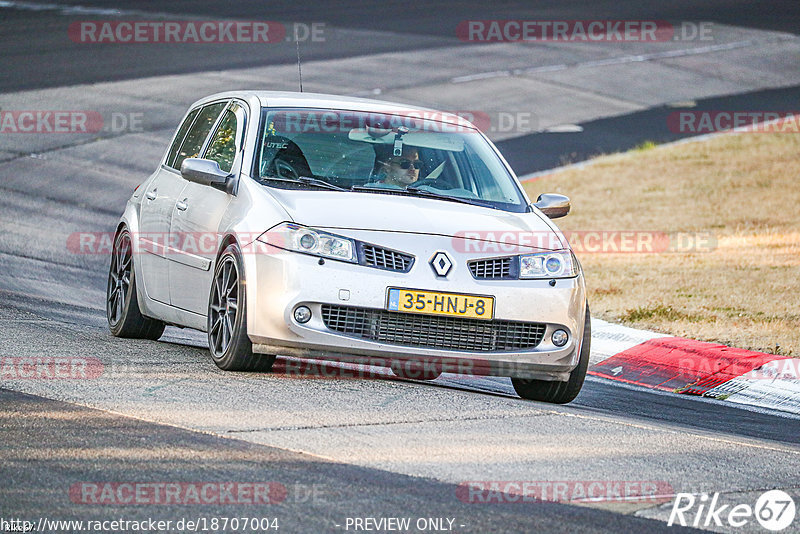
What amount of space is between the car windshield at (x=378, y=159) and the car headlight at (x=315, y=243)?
646mm

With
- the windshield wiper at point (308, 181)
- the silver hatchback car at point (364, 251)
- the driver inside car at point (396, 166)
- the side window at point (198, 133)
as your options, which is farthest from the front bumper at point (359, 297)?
the side window at point (198, 133)

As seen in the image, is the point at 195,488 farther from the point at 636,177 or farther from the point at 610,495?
the point at 636,177

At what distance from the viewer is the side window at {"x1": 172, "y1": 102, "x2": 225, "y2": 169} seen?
9.38 metres

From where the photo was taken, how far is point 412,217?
25.5 feet

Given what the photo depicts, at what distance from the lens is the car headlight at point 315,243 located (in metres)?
7.48

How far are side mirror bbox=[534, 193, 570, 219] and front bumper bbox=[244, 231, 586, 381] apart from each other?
110cm

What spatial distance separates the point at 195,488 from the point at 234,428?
98cm

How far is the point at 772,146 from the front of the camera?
23891 millimetres

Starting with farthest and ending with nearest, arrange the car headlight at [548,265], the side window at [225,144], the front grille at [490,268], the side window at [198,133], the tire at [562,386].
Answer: the side window at [198,133]
the side window at [225,144]
the tire at [562,386]
the car headlight at [548,265]
the front grille at [490,268]

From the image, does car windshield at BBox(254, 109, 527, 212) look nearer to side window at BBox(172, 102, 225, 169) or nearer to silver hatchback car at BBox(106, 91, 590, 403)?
silver hatchback car at BBox(106, 91, 590, 403)

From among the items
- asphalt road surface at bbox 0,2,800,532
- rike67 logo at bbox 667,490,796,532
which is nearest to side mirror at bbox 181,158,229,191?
asphalt road surface at bbox 0,2,800,532

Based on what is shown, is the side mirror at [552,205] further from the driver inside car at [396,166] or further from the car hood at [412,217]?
the driver inside car at [396,166]

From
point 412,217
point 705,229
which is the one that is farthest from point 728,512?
point 705,229

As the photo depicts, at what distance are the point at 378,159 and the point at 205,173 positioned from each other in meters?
1.08
